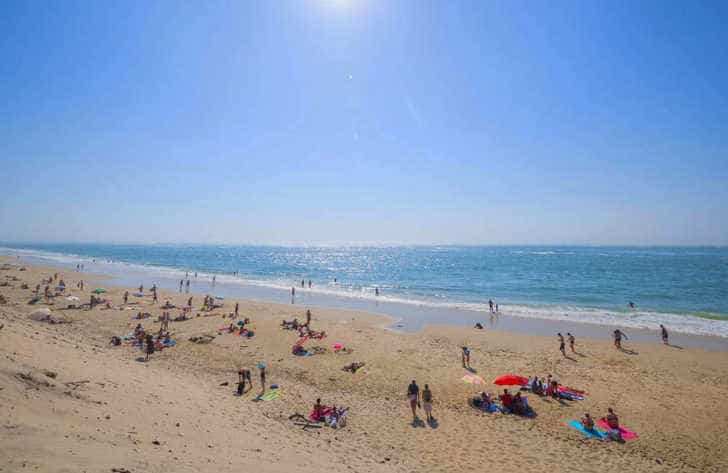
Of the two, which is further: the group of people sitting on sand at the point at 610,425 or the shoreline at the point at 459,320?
the shoreline at the point at 459,320

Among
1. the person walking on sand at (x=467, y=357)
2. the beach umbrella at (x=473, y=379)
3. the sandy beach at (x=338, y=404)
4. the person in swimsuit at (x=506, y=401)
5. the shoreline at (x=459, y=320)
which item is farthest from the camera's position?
the shoreline at (x=459, y=320)

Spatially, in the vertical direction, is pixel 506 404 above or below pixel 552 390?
below

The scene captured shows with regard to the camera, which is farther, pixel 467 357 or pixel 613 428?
pixel 467 357

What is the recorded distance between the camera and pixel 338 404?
13375 mm

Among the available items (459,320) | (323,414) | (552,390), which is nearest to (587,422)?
(552,390)

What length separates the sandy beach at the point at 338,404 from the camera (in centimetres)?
723

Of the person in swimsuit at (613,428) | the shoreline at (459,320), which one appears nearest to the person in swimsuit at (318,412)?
the person in swimsuit at (613,428)

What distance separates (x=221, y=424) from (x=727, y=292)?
191 ft

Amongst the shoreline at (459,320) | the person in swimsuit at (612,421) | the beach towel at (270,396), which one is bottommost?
the shoreline at (459,320)

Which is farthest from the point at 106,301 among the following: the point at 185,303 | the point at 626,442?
the point at 626,442

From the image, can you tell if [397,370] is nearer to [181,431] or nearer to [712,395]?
[181,431]

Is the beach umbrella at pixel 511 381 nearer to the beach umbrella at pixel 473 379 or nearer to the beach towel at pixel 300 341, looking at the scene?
the beach umbrella at pixel 473 379

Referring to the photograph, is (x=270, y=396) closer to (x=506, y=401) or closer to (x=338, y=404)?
(x=338, y=404)

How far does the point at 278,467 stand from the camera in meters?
7.67
